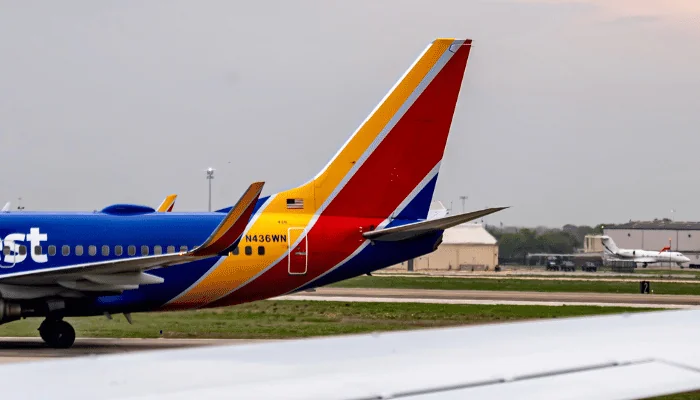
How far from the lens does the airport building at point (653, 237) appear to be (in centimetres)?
15412

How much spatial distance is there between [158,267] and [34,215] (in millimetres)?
3117

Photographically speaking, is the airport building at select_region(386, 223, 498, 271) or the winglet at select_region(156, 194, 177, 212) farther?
the airport building at select_region(386, 223, 498, 271)

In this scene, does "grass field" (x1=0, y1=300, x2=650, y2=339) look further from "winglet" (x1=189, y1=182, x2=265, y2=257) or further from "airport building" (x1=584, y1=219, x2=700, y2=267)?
"airport building" (x1=584, y1=219, x2=700, y2=267)

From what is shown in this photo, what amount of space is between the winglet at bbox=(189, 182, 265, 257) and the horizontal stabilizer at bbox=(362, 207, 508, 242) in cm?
420

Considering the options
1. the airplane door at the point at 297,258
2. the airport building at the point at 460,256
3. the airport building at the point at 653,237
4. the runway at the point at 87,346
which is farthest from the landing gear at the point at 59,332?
the airport building at the point at 653,237

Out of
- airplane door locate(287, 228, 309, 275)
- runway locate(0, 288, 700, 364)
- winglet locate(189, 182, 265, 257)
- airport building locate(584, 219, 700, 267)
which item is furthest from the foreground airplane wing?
airport building locate(584, 219, 700, 267)

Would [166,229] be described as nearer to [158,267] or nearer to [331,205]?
[158,267]

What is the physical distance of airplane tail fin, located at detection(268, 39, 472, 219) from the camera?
24.5 meters

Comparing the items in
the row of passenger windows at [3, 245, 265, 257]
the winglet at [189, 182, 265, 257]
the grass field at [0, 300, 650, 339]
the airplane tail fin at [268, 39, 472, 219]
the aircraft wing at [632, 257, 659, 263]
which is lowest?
the grass field at [0, 300, 650, 339]

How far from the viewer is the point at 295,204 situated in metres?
24.2

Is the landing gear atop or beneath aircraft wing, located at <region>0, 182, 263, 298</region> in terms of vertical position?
beneath

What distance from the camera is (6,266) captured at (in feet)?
74.6

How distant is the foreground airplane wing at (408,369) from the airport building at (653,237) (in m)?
151

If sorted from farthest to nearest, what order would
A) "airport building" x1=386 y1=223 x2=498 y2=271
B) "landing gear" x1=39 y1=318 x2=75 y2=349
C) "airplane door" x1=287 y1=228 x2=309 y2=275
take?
"airport building" x1=386 y1=223 x2=498 y2=271 → "airplane door" x1=287 y1=228 x2=309 y2=275 → "landing gear" x1=39 y1=318 x2=75 y2=349
